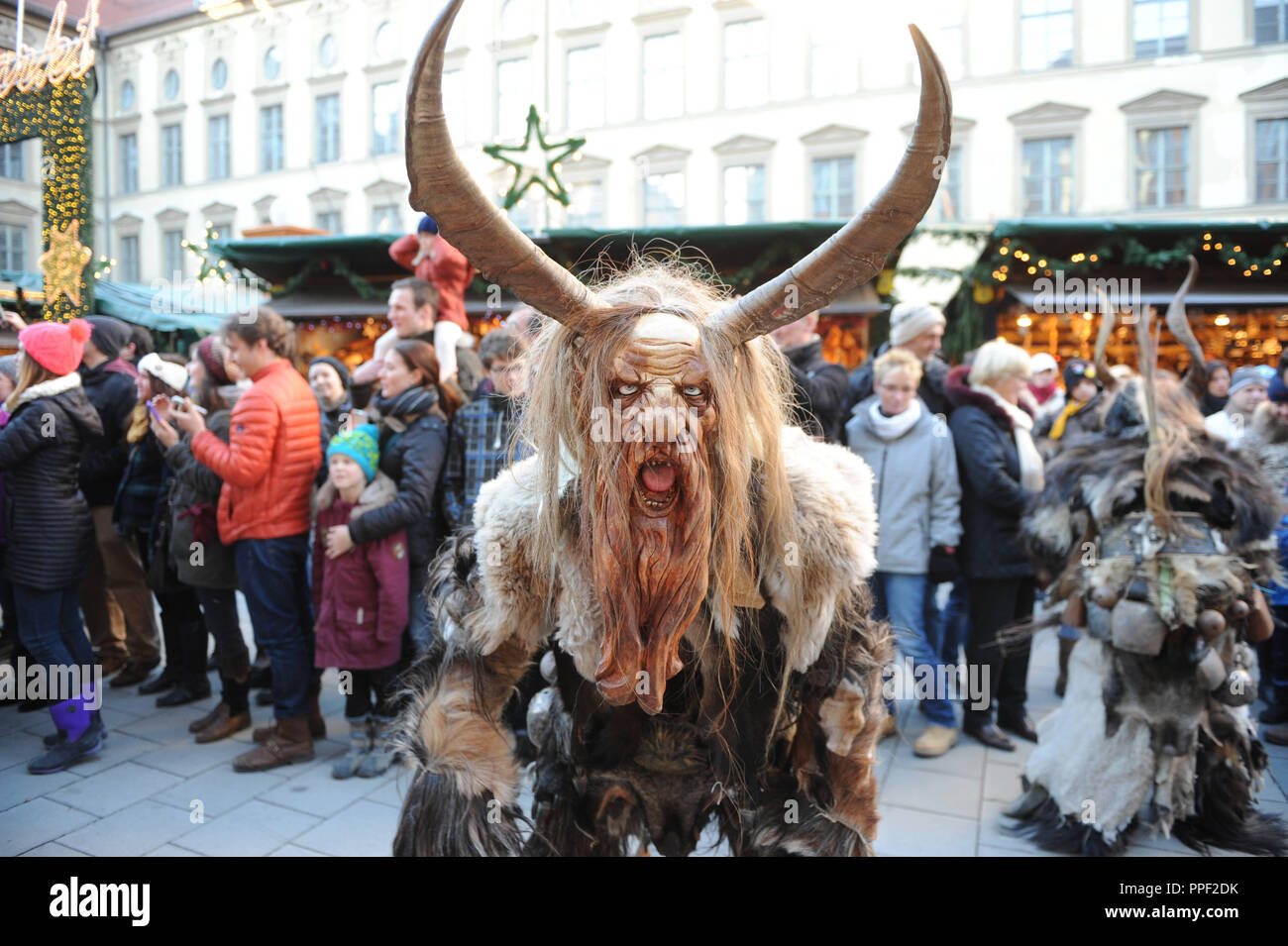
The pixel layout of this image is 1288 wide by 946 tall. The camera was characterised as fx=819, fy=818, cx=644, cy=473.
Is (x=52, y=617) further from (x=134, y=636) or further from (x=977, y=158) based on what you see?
(x=977, y=158)

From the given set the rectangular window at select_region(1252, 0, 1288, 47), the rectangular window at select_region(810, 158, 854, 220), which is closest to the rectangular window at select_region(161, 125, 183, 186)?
the rectangular window at select_region(810, 158, 854, 220)

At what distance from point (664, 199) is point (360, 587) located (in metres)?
10.3

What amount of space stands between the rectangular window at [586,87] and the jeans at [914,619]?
645cm

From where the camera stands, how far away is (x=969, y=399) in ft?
14.0

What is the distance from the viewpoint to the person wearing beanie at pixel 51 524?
374cm

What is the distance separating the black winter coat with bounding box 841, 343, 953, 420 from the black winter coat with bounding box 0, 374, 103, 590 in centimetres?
384

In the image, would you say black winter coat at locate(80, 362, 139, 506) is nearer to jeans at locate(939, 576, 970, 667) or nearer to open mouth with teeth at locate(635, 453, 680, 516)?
open mouth with teeth at locate(635, 453, 680, 516)

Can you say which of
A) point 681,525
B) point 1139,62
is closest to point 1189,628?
point 681,525

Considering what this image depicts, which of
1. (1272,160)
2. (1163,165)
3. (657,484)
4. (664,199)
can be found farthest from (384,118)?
(1272,160)

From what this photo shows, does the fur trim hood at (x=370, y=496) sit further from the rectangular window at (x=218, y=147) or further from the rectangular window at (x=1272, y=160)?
the rectangular window at (x=1272, y=160)

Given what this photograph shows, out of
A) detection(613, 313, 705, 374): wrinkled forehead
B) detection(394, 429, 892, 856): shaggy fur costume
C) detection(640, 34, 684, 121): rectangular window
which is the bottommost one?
detection(394, 429, 892, 856): shaggy fur costume

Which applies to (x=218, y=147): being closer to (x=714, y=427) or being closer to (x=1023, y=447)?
(x=1023, y=447)

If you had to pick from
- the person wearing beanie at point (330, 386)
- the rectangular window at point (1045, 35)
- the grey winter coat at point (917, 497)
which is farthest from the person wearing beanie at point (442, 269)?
the rectangular window at point (1045, 35)

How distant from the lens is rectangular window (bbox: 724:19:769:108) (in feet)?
28.7
